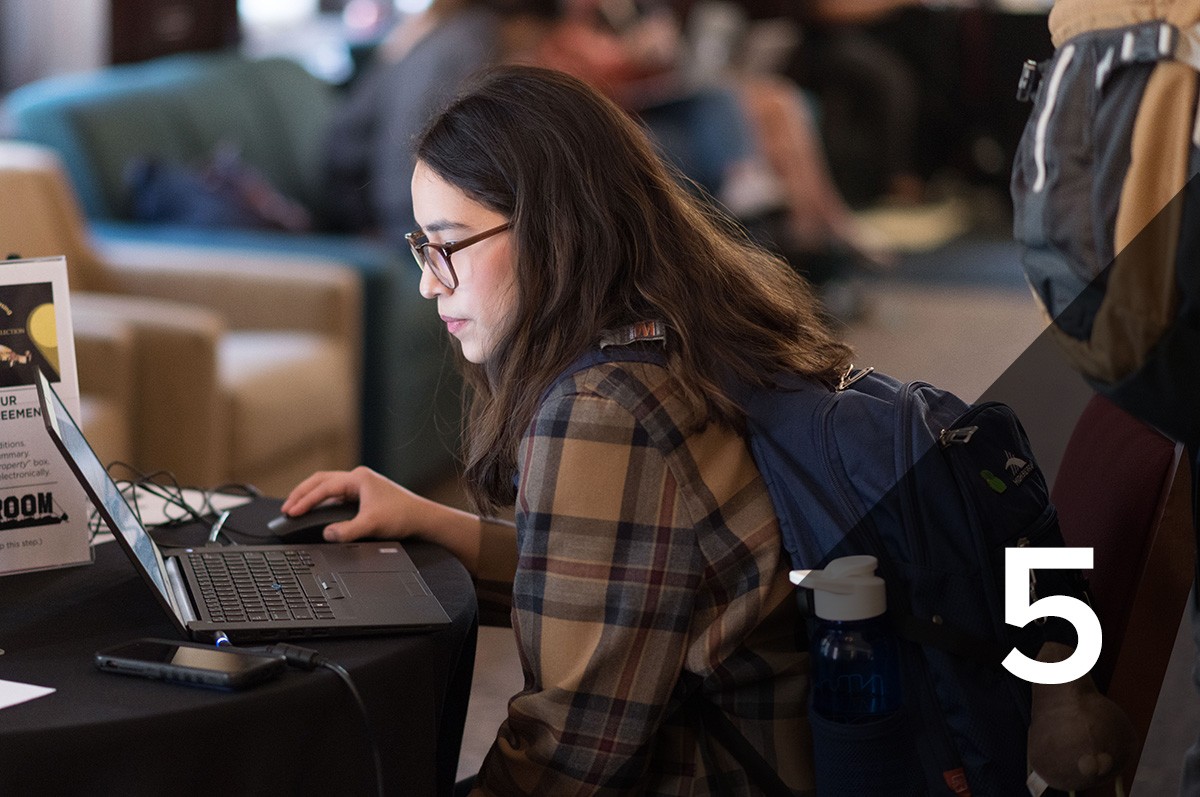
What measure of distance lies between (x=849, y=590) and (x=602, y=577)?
0.20m

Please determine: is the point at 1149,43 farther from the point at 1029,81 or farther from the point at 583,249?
the point at 583,249

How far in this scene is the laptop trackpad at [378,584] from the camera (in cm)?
131

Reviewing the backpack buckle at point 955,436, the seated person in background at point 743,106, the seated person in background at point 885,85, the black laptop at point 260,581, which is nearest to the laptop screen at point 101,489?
the black laptop at point 260,581

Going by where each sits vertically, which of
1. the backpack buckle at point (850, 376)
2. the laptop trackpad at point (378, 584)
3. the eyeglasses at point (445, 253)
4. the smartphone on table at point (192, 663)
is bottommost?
the laptop trackpad at point (378, 584)

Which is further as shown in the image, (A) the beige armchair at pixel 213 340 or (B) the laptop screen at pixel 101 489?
(A) the beige armchair at pixel 213 340

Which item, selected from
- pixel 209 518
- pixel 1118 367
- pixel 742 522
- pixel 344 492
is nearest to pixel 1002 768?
pixel 742 522

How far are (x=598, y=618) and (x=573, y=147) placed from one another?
406 mm

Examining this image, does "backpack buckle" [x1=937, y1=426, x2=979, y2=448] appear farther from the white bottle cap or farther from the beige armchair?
the beige armchair

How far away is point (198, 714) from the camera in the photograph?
1.06 metres

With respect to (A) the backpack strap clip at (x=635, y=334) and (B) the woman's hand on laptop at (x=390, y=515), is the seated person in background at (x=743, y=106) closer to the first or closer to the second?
(B) the woman's hand on laptop at (x=390, y=515)

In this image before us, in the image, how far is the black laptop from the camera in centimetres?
120

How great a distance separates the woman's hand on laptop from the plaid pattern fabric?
0.31 metres

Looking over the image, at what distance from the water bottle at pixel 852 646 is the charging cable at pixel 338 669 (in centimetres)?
35
